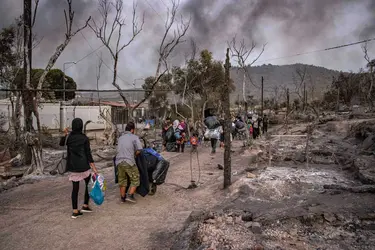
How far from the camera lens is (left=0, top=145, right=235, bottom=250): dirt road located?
420 centimetres

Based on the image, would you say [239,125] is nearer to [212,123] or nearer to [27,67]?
[212,123]

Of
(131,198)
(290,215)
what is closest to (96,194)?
(131,198)

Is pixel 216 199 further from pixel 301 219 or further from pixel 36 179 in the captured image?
pixel 36 179

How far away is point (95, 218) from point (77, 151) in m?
1.13

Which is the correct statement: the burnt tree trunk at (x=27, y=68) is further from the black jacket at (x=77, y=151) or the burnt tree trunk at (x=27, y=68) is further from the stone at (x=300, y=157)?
the stone at (x=300, y=157)

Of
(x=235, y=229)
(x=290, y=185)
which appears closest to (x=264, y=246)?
(x=235, y=229)

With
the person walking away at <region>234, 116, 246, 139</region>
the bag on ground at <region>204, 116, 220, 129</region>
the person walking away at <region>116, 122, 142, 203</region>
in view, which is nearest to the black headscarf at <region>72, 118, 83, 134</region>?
the person walking away at <region>116, 122, 142, 203</region>

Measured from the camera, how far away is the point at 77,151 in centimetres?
501

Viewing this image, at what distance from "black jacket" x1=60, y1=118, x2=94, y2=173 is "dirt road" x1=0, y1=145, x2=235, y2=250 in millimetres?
845

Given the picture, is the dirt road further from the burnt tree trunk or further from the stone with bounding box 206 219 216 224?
the burnt tree trunk

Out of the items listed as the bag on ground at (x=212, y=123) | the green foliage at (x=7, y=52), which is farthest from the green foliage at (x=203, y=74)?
the bag on ground at (x=212, y=123)

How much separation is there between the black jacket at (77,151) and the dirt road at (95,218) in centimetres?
84

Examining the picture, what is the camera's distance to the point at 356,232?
A: 4.13 meters

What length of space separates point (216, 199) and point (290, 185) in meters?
1.79
